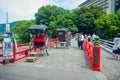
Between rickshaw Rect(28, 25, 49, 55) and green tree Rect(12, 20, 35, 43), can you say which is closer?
rickshaw Rect(28, 25, 49, 55)

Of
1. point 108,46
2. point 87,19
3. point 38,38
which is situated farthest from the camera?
point 87,19

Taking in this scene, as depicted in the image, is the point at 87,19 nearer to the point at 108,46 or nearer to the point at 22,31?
the point at 22,31

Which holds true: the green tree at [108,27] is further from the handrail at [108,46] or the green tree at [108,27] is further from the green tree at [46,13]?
the handrail at [108,46]

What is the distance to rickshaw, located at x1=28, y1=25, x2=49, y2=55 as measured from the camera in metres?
16.2

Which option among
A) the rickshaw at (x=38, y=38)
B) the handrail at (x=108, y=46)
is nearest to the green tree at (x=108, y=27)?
the handrail at (x=108, y=46)

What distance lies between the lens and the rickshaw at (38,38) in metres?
16.2

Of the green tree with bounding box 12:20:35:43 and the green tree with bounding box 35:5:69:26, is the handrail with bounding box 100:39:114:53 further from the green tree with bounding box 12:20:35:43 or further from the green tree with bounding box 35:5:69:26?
the green tree with bounding box 12:20:35:43

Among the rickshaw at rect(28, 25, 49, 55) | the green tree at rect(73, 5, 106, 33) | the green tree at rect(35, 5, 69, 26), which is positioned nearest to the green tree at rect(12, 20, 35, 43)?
the green tree at rect(35, 5, 69, 26)

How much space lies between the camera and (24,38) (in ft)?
233

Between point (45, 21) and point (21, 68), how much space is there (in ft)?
162

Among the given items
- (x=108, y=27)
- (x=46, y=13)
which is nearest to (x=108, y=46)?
(x=108, y=27)

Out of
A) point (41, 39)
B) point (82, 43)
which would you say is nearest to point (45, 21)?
point (82, 43)

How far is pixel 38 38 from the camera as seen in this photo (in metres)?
17.0

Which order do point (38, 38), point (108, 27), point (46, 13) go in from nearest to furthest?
point (38, 38), point (108, 27), point (46, 13)
